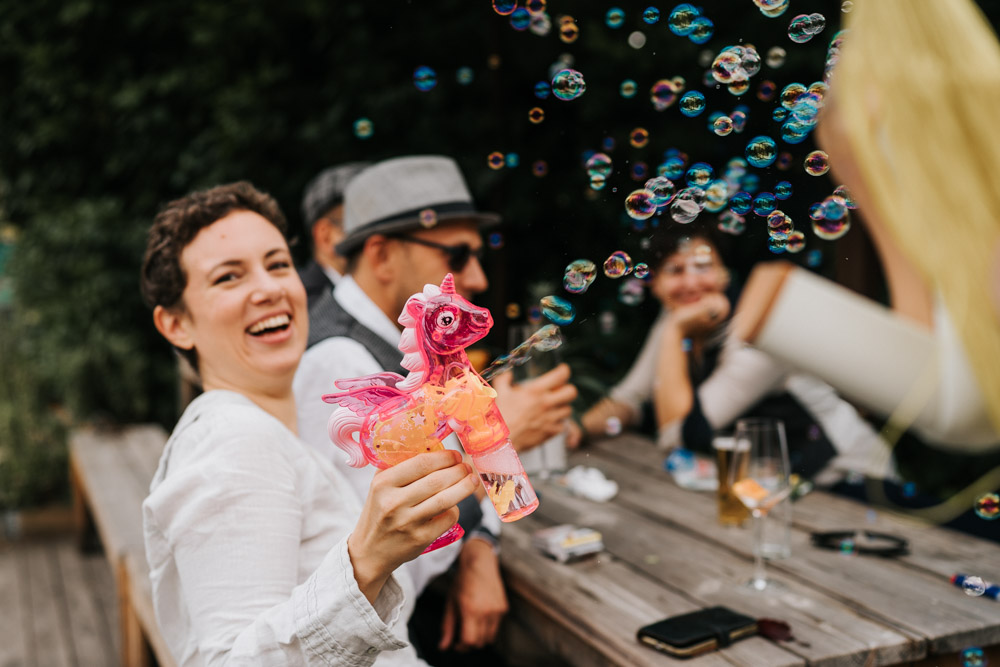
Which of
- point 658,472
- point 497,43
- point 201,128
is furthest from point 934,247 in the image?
point 201,128

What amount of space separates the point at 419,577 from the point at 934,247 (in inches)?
48.4

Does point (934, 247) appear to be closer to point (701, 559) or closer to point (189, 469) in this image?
point (189, 469)

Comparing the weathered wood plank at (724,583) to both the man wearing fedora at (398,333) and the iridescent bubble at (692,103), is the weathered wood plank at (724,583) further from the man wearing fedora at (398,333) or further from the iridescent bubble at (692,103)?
the iridescent bubble at (692,103)

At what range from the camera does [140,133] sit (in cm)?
478

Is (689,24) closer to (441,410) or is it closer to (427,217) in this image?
(427,217)

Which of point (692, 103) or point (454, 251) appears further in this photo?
point (454, 251)

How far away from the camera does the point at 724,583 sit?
5.18 ft

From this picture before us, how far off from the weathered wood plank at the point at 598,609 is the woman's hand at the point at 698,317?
940 millimetres

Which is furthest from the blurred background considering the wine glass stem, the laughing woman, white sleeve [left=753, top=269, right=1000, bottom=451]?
white sleeve [left=753, top=269, right=1000, bottom=451]

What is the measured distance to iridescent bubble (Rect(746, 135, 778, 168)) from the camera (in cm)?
156

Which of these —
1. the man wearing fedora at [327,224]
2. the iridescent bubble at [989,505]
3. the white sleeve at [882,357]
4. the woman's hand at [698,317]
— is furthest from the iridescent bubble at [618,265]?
the man wearing fedora at [327,224]

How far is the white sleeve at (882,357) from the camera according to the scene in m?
0.76

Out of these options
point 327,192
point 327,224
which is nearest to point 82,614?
point 327,224

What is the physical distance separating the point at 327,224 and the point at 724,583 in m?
2.12
